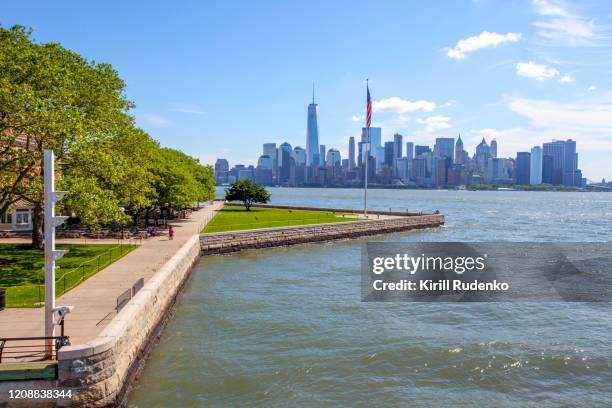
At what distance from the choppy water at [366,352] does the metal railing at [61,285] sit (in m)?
4.58

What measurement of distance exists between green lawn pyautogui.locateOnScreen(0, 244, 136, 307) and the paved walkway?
564mm

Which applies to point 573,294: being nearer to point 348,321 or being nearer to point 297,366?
point 348,321

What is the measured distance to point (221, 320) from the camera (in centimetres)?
2105

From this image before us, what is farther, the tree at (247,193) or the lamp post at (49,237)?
the tree at (247,193)

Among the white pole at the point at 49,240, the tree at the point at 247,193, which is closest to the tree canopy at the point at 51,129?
the white pole at the point at 49,240

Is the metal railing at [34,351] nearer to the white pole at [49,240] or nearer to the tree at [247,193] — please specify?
the white pole at [49,240]

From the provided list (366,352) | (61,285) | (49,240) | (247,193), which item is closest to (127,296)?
(61,285)

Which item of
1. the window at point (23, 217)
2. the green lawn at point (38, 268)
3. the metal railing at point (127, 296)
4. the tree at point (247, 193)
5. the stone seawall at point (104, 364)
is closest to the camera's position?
the stone seawall at point (104, 364)

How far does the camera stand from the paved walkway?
14.8 meters

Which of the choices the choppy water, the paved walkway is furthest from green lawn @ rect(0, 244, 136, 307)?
the choppy water

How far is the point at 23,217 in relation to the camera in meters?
40.6

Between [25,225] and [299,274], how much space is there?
24114 millimetres

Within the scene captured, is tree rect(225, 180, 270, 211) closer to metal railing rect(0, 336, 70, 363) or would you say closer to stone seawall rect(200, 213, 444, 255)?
stone seawall rect(200, 213, 444, 255)

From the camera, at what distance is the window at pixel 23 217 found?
40250mm
